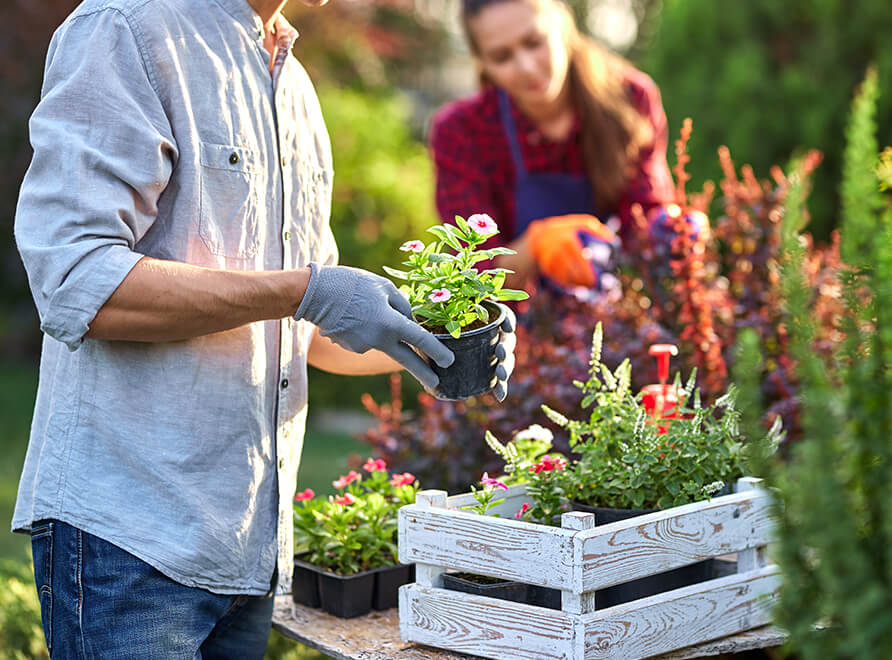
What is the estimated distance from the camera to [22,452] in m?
5.99

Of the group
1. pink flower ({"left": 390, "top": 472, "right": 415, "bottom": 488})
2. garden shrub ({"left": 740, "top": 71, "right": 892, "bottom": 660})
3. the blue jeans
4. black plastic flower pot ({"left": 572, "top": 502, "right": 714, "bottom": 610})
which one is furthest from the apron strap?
garden shrub ({"left": 740, "top": 71, "right": 892, "bottom": 660})

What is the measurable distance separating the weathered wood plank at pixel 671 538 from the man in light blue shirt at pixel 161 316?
42 cm

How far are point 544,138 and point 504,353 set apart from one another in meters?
1.74

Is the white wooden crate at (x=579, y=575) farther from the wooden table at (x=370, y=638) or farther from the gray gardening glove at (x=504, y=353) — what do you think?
the gray gardening glove at (x=504, y=353)

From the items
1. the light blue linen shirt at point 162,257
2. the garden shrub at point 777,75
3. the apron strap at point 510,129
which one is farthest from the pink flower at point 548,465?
the garden shrub at point 777,75

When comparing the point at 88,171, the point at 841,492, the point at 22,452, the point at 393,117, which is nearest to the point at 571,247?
the point at 88,171

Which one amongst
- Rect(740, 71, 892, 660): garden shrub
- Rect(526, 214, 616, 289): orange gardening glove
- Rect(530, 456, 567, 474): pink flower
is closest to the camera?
Rect(740, 71, 892, 660): garden shrub

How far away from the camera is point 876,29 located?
222 inches

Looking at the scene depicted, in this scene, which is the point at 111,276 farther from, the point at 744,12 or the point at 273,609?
the point at 744,12

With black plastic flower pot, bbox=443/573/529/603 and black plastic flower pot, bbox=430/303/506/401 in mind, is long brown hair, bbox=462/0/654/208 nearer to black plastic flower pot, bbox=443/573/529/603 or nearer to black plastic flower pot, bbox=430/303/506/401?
black plastic flower pot, bbox=430/303/506/401

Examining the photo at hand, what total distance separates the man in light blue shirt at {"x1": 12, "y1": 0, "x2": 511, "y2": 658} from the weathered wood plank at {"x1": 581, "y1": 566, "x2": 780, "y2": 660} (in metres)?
0.53

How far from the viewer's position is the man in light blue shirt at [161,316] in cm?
155

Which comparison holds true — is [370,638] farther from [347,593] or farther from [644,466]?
[644,466]

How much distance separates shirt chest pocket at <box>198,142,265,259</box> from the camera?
1690 millimetres
